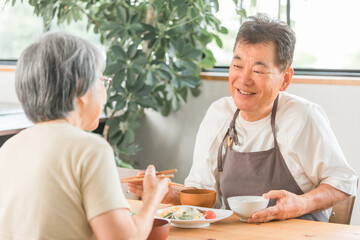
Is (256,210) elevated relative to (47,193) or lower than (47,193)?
lower

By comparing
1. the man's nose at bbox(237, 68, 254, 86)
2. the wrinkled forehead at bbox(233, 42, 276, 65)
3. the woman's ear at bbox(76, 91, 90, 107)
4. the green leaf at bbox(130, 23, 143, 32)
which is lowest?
the man's nose at bbox(237, 68, 254, 86)

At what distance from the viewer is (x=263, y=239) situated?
60.1 inches

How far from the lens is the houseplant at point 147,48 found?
3293 millimetres

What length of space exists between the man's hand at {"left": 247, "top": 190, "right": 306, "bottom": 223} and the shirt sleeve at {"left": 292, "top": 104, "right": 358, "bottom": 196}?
0.20 metres

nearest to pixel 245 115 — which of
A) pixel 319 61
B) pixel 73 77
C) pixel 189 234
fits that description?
pixel 189 234

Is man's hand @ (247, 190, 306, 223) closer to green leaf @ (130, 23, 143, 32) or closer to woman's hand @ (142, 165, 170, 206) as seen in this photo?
woman's hand @ (142, 165, 170, 206)

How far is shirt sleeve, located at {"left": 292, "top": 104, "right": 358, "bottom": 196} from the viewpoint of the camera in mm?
1925

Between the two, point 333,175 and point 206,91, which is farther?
point 206,91

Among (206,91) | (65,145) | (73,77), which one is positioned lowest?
(206,91)

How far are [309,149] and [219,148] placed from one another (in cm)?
37

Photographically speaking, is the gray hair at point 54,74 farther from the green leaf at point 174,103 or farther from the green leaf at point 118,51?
the green leaf at point 174,103

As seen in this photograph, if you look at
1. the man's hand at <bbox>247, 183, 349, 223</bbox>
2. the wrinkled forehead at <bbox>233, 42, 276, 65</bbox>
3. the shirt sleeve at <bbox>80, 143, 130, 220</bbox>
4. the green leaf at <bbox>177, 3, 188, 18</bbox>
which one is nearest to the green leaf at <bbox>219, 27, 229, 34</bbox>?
the green leaf at <bbox>177, 3, 188, 18</bbox>

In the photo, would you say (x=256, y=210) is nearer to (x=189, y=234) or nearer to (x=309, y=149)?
(x=189, y=234)

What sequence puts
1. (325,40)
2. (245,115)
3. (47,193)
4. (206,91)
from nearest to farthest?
(47,193)
(245,115)
(325,40)
(206,91)
